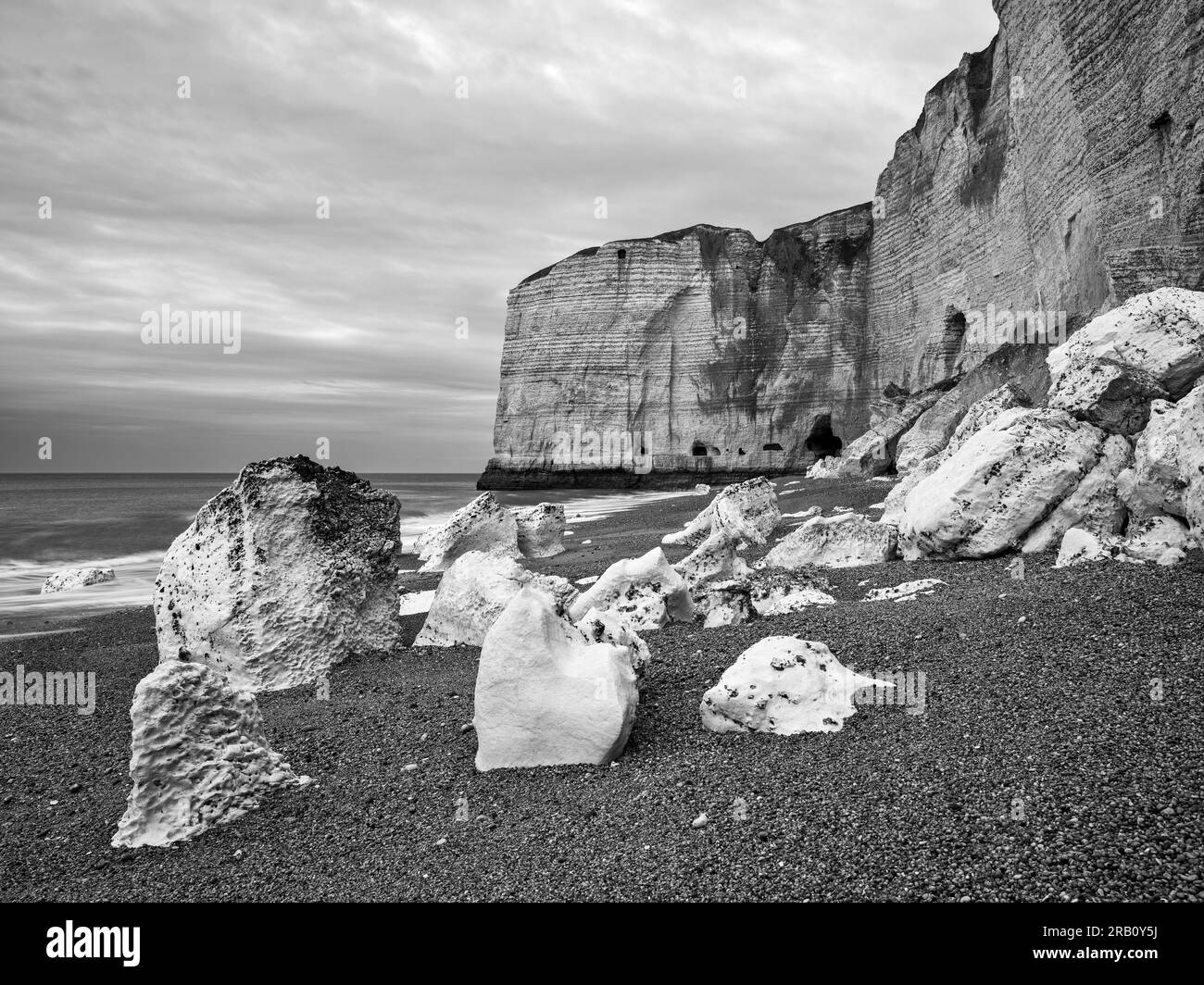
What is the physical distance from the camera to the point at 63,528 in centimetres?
3303

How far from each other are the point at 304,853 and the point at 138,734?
1212 millimetres

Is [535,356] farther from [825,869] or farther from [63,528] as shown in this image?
[825,869]

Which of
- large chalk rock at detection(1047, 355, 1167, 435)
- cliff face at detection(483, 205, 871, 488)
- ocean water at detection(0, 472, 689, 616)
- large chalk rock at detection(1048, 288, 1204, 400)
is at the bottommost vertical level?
ocean water at detection(0, 472, 689, 616)

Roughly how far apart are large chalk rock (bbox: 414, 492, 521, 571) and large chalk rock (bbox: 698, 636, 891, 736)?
369 inches

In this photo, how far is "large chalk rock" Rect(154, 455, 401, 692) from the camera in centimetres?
666

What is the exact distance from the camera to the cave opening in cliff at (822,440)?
4228 cm

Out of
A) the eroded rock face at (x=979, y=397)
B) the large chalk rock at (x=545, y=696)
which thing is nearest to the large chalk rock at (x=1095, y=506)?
the eroded rock face at (x=979, y=397)

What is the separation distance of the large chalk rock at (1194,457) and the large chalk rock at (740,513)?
24.3 feet

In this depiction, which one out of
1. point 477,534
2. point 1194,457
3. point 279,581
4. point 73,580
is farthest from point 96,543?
point 1194,457

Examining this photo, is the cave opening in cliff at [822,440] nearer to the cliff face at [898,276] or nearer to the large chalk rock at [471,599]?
the cliff face at [898,276]

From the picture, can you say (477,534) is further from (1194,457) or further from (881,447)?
(881,447)

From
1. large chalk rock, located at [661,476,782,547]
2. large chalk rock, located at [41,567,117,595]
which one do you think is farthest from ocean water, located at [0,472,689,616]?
large chalk rock, located at [661,476,782,547]

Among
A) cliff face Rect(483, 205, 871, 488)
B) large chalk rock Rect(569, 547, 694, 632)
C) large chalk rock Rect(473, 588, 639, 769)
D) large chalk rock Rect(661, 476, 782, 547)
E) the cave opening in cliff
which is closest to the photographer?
large chalk rock Rect(473, 588, 639, 769)

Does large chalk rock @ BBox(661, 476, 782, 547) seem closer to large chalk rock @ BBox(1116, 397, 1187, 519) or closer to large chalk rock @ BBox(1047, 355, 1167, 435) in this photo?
large chalk rock @ BBox(1047, 355, 1167, 435)
